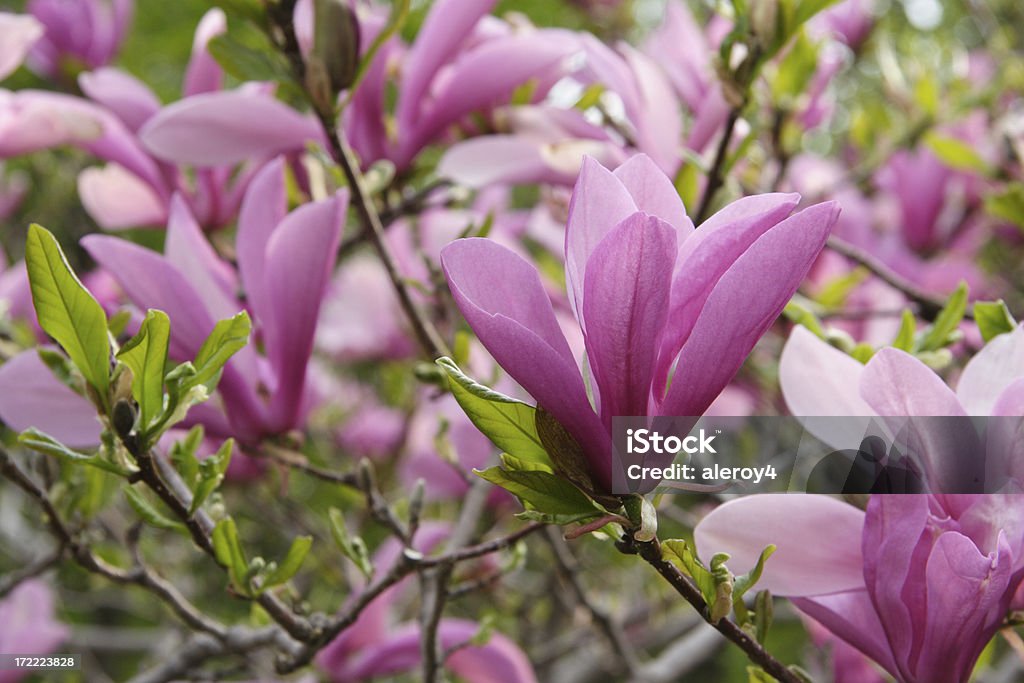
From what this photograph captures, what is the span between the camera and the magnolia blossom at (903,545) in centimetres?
49

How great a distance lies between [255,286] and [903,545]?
1.58 ft

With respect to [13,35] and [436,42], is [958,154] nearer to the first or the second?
[436,42]

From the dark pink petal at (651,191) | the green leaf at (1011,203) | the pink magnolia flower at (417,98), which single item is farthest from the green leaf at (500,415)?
the green leaf at (1011,203)

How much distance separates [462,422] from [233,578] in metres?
0.45

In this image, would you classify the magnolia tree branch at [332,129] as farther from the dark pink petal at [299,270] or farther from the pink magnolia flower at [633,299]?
the pink magnolia flower at [633,299]

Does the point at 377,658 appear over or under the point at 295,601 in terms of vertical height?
under

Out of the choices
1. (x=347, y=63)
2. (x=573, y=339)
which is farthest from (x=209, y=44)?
(x=573, y=339)

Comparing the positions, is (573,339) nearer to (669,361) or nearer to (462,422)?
(462,422)

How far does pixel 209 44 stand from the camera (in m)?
0.76

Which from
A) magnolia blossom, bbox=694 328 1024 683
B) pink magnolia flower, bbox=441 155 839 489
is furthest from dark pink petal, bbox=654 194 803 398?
magnolia blossom, bbox=694 328 1024 683

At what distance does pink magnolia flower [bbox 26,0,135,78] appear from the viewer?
154 cm

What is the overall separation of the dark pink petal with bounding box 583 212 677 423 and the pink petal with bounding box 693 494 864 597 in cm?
12

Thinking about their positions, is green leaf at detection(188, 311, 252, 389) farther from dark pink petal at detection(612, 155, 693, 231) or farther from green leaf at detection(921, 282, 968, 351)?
green leaf at detection(921, 282, 968, 351)

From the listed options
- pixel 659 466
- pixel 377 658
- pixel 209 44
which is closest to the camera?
pixel 659 466
